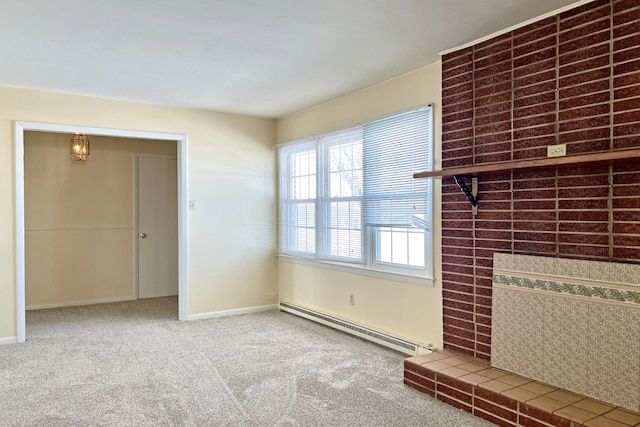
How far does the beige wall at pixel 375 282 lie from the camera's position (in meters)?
3.39

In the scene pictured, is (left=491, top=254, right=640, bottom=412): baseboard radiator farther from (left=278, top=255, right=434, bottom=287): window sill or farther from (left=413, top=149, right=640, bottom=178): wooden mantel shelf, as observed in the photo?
(left=278, top=255, right=434, bottom=287): window sill

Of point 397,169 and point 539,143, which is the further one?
point 397,169

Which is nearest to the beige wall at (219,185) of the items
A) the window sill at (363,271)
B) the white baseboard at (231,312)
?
the white baseboard at (231,312)

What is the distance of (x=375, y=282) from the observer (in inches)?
157

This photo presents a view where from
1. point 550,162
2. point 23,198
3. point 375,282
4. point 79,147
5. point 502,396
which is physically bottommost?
point 502,396

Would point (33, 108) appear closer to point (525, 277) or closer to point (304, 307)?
point (304, 307)

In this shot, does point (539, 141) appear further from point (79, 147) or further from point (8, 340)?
point (79, 147)

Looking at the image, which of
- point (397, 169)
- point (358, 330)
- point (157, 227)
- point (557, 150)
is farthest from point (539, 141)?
point (157, 227)

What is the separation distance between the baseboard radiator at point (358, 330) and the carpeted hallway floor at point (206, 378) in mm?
81

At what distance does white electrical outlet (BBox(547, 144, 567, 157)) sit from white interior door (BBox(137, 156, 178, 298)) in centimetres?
511

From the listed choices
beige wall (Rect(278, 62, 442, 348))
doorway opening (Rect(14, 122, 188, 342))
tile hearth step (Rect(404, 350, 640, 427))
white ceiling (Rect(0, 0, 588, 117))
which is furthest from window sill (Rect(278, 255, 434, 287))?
white ceiling (Rect(0, 0, 588, 117))

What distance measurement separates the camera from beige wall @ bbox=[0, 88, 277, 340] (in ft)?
14.5

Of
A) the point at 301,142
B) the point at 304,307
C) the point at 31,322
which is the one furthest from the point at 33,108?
the point at 304,307

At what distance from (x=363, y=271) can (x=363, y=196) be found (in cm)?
69
